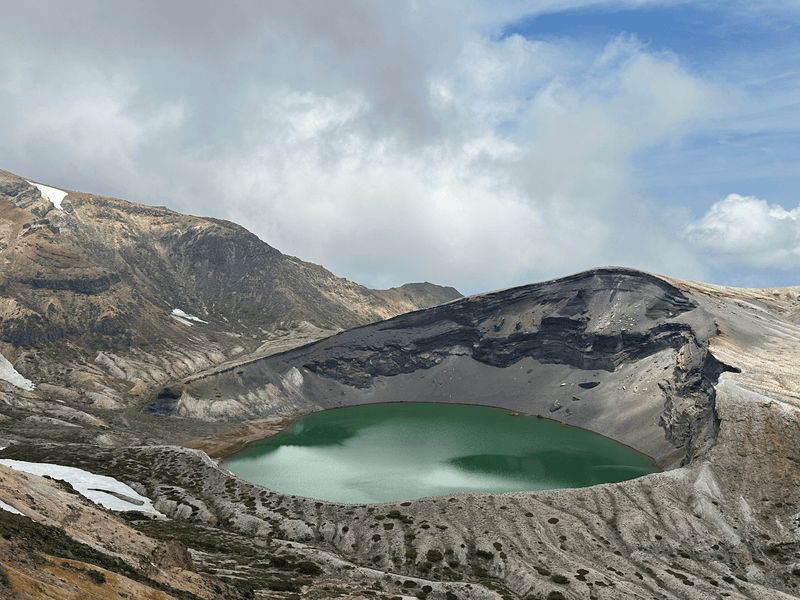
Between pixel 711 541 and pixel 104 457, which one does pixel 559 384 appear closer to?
pixel 711 541

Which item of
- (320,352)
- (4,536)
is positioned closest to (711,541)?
(4,536)

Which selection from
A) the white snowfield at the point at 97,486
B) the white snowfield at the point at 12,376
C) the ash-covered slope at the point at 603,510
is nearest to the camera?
the ash-covered slope at the point at 603,510

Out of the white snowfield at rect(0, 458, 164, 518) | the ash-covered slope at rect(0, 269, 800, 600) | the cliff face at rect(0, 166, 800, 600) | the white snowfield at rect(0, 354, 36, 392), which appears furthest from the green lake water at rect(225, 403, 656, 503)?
the white snowfield at rect(0, 354, 36, 392)

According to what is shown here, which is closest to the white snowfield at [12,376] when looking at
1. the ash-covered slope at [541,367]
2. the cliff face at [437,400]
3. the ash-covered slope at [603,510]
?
the cliff face at [437,400]

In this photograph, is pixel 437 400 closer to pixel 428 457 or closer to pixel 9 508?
pixel 428 457

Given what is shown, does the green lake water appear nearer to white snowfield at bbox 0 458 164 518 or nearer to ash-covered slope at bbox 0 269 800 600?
ash-covered slope at bbox 0 269 800 600

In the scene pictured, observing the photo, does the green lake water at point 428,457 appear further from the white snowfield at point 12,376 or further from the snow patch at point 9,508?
the white snowfield at point 12,376
